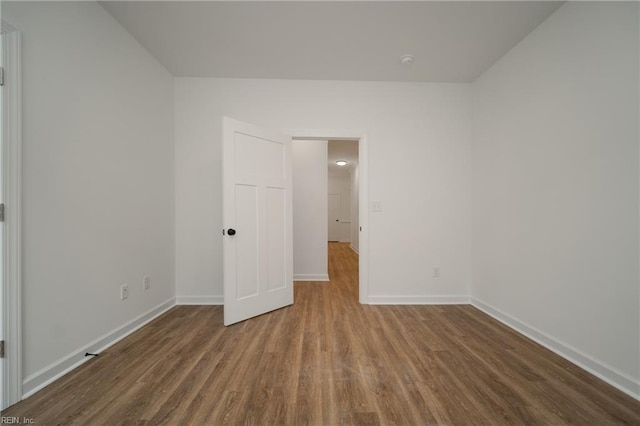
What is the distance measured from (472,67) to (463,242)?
75.3 inches

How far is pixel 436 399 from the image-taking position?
1274 millimetres

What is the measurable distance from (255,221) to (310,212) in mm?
1568

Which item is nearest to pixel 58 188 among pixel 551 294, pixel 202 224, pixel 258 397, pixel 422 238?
pixel 202 224

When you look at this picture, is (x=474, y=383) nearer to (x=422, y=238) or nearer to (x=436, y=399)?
(x=436, y=399)

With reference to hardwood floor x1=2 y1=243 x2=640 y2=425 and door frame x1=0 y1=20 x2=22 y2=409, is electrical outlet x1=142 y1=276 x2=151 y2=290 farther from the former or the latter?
door frame x1=0 y1=20 x2=22 y2=409

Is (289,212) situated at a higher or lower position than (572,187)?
lower

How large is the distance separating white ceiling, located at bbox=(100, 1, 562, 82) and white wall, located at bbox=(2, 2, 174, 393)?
398mm

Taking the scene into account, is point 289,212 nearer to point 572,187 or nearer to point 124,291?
point 124,291

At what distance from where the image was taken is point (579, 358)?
1584 mm

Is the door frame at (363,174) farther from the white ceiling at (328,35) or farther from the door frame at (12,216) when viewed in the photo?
the door frame at (12,216)

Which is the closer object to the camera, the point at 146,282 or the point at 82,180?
the point at 82,180

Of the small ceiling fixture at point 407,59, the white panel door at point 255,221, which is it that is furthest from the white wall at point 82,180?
the small ceiling fixture at point 407,59

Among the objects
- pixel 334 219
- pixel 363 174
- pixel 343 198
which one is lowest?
pixel 334 219

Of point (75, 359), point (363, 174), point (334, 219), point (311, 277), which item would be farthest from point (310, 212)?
point (334, 219)
